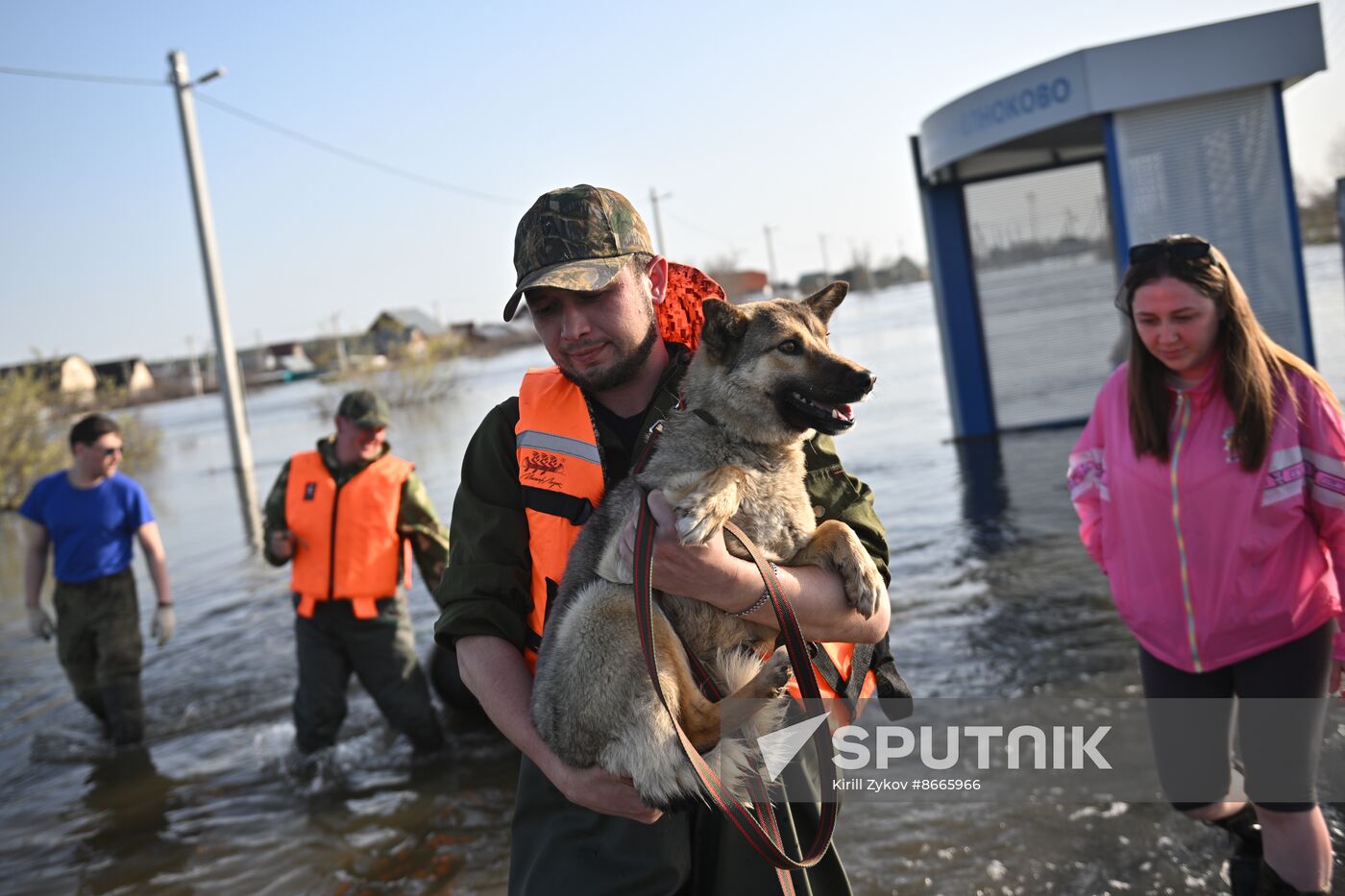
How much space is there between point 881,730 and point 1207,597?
3.35m

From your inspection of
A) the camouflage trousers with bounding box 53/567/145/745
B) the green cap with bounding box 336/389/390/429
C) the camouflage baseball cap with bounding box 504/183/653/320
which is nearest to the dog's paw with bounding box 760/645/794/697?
the camouflage baseball cap with bounding box 504/183/653/320

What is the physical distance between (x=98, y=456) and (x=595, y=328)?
24.5ft

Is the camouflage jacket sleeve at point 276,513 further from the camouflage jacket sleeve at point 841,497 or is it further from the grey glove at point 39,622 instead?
the camouflage jacket sleeve at point 841,497

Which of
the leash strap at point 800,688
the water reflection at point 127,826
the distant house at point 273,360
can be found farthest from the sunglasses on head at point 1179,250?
the distant house at point 273,360

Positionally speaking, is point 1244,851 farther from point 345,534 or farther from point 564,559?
point 345,534

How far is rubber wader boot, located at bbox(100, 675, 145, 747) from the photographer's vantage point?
859cm

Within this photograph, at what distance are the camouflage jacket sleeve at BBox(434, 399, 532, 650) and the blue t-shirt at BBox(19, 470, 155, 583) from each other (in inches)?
273

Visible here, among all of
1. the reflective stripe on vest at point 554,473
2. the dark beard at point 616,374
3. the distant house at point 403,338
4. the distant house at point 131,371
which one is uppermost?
the distant house at point 131,371

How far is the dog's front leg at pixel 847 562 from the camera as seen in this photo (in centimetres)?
272

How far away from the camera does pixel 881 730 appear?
695cm

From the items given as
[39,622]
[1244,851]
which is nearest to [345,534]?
[39,622]

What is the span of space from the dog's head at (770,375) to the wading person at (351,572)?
5.22m

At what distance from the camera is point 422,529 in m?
8.00

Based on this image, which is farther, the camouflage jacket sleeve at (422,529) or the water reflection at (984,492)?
the water reflection at (984,492)
